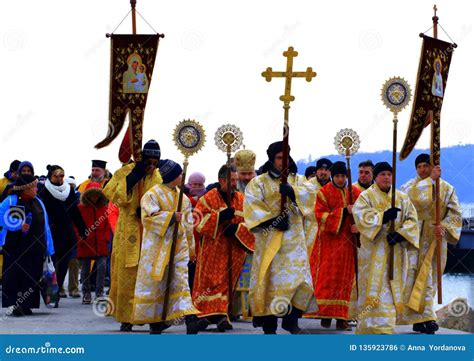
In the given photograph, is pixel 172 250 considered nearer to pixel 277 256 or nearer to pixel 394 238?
pixel 277 256

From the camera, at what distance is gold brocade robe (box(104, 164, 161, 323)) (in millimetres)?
14490

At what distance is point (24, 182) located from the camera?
16.8 m

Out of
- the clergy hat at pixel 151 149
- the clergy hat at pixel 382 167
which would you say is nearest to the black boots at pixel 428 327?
the clergy hat at pixel 382 167

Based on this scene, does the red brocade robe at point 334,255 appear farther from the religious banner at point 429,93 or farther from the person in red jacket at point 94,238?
the person in red jacket at point 94,238

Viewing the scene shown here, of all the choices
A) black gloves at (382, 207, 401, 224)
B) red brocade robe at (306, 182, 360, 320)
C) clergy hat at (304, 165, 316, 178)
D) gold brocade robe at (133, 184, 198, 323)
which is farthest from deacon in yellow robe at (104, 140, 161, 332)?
clergy hat at (304, 165, 316, 178)

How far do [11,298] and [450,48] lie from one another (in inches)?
251

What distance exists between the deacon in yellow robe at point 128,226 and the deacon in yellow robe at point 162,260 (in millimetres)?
449

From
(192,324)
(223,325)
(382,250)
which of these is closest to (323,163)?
(382,250)

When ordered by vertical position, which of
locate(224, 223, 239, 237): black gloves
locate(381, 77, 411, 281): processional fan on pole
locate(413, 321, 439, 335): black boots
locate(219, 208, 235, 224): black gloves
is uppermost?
locate(381, 77, 411, 281): processional fan on pole

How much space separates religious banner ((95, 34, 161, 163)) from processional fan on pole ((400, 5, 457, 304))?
9.97 feet

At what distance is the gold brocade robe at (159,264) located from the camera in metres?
13.8

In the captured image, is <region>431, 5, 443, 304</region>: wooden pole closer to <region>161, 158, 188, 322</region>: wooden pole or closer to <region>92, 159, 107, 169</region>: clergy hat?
<region>161, 158, 188, 322</region>: wooden pole

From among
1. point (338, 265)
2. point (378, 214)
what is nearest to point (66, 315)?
point (338, 265)

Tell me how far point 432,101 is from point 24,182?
5.37m
